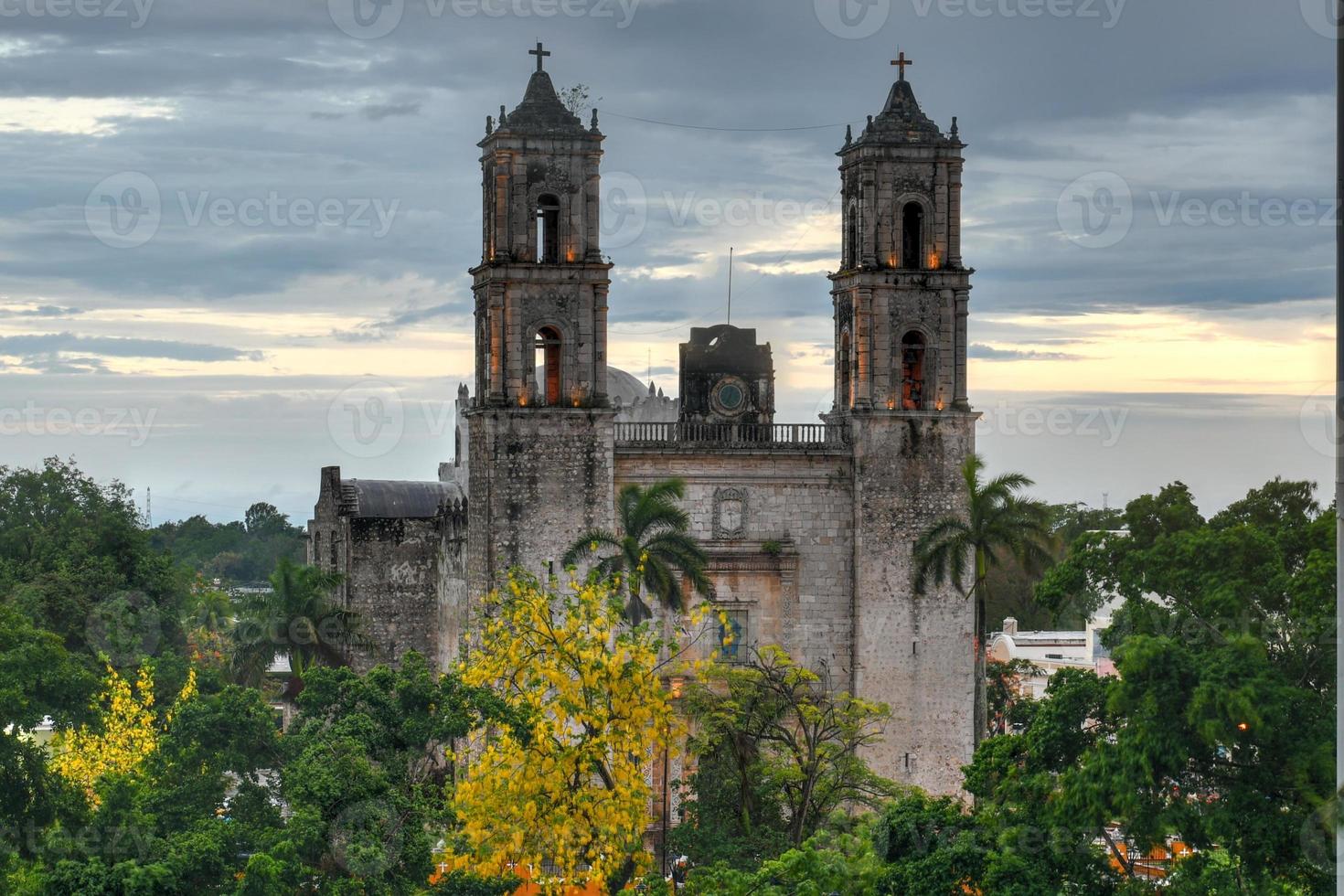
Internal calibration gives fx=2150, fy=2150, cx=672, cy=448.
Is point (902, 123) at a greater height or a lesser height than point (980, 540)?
greater

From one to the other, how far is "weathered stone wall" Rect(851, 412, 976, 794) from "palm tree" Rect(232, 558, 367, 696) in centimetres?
1381

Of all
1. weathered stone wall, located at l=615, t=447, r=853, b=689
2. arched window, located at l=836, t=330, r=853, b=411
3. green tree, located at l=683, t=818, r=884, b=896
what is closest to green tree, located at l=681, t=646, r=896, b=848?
weathered stone wall, located at l=615, t=447, r=853, b=689

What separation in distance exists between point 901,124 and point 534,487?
12.0 metres

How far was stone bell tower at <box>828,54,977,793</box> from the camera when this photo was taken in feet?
160

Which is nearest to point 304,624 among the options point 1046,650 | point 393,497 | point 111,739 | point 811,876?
point 393,497

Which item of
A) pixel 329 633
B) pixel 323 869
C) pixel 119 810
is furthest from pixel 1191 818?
pixel 329 633

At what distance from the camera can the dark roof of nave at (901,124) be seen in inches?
1946

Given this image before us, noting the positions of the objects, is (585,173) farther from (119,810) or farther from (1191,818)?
(1191,818)

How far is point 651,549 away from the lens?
47.2 m

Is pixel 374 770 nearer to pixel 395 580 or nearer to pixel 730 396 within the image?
pixel 730 396

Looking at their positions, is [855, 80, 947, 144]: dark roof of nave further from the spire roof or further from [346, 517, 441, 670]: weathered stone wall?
[346, 517, 441, 670]: weathered stone wall

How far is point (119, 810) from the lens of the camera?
3497cm

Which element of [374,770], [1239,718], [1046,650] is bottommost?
[1046,650]

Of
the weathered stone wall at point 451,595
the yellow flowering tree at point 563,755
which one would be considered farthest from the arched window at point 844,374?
the yellow flowering tree at point 563,755
